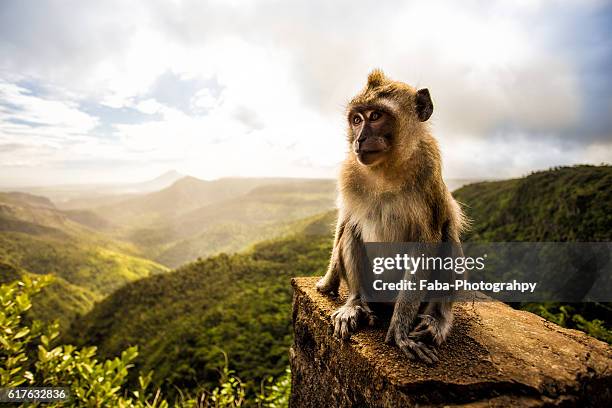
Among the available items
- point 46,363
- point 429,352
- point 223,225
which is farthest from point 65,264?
point 429,352

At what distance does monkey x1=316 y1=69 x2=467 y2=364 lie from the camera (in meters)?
3.07

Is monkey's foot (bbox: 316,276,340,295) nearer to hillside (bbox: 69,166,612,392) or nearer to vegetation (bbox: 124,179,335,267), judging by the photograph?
hillside (bbox: 69,166,612,392)

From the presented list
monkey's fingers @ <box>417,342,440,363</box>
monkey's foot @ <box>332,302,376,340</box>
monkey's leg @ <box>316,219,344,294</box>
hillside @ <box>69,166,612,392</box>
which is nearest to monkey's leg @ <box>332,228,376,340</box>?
monkey's foot @ <box>332,302,376,340</box>

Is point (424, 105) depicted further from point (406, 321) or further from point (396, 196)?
point (406, 321)

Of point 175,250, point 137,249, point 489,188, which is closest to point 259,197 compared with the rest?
point 175,250

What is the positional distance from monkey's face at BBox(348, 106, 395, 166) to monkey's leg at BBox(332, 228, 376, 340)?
2.68 feet

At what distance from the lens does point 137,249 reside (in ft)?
414

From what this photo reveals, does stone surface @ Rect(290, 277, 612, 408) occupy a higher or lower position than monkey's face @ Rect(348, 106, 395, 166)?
lower

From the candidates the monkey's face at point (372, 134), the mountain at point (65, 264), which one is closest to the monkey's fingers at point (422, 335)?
the monkey's face at point (372, 134)

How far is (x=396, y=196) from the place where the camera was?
3.25 meters

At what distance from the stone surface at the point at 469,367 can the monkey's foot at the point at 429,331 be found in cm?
11

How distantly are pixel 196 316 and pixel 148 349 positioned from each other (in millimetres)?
4678

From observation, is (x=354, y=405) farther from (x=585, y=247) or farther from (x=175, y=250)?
(x=175, y=250)

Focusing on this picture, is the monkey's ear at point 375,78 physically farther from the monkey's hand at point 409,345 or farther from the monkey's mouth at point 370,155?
the monkey's hand at point 409,345
